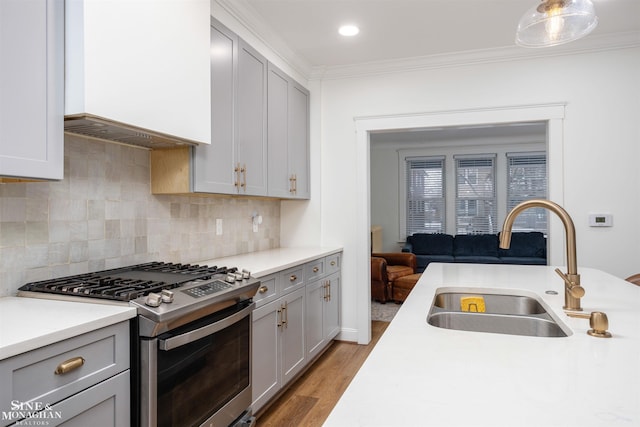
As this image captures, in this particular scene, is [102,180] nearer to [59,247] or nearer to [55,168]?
[59,247]

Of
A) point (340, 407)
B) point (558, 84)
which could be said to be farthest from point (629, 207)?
point (340, 407)

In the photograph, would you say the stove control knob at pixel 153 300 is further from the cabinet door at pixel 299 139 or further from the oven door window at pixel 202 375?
the cabinet door at pixel 299 139

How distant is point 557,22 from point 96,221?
2.22 meters

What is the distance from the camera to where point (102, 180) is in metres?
2.03

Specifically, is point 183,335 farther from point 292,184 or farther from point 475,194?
point 475,194

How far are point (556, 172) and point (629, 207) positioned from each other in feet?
1.87

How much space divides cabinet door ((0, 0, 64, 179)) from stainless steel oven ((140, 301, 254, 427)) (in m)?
0.69

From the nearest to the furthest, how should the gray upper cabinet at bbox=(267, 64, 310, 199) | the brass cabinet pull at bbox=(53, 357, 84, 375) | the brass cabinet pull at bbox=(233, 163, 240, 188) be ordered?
the brass cabinet pull at bbox=(53, 357, 84, 375)
the brass cabinet pull at bbox=(233, 163, 240, 188)
the gray upper cabinet at bbox=(267, 64, 310, 199)

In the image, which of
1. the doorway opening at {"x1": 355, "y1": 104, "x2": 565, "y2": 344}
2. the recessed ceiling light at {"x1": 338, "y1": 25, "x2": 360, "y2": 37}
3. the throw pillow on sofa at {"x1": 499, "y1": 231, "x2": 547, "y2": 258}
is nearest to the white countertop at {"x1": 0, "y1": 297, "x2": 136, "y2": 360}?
the recessed ceiling light at {"x1": 338, "y1": 25, "x2": 360, "y2": 37}

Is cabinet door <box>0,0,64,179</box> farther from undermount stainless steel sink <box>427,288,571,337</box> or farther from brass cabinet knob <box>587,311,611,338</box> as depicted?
brass cabinet knob <box>587,311,611,338</box>

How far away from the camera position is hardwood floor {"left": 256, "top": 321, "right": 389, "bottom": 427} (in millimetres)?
2471

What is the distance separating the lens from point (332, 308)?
12.0 feet

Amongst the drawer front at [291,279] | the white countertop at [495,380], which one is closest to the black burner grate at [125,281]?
the drawer front at [291,279]

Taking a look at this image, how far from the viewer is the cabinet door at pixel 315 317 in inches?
122
